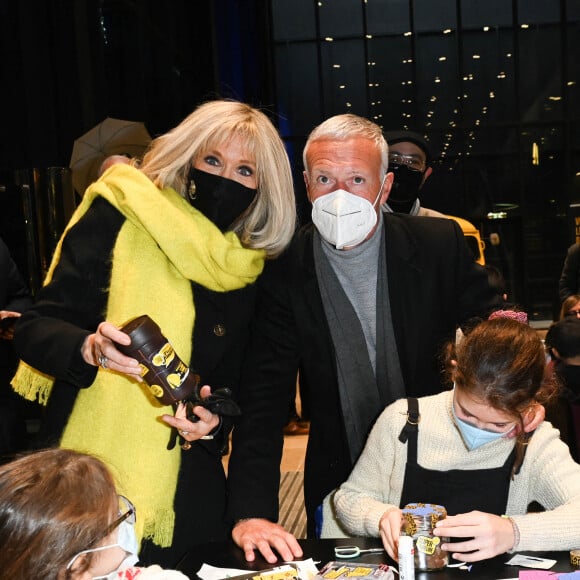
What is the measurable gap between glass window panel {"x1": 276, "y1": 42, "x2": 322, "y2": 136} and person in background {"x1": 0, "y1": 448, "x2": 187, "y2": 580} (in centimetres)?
1398

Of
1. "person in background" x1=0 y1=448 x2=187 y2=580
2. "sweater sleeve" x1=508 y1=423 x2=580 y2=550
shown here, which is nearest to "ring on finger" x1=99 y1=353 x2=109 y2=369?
"person in background" x1=0 y1=448 x2=187 y2=580

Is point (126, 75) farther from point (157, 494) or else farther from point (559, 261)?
point (559, 261)

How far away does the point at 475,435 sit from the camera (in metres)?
2.22

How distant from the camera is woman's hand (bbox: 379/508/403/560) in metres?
1.92

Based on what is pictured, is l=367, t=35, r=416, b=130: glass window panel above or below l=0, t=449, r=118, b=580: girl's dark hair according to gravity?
above

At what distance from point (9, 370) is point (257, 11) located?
11616mm

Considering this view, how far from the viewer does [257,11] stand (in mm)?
15008

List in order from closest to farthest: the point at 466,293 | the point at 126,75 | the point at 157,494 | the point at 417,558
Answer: the point at 417,558
the point at 157,494
the point at 466,293
the point at 126,75

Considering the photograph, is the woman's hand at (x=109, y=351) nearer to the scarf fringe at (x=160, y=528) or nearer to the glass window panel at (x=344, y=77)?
the scarf fringe at (x=160, y=528)

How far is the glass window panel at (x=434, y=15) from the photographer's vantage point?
15.1 meters

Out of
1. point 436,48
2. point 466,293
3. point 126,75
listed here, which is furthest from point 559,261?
point 466,293

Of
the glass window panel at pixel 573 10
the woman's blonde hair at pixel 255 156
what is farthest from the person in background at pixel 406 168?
the glass window panel at pixel 573 10

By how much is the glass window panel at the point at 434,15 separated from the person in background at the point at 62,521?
48.5ft

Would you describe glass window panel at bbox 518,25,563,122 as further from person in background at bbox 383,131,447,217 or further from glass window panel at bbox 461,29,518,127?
person in background at bbox 383,131,447,217
